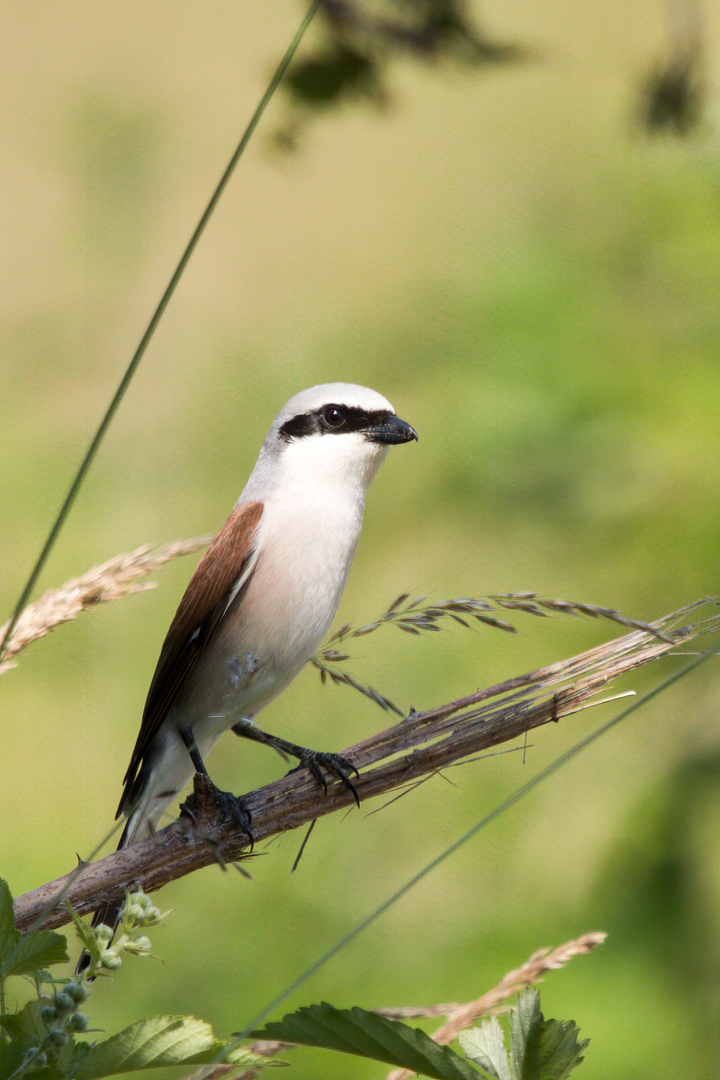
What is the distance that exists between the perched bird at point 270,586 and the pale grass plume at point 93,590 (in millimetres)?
450

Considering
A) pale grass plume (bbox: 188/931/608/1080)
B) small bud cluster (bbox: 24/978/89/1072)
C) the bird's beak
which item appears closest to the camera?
small bud cluster (bbox: 24/978/89/1072)

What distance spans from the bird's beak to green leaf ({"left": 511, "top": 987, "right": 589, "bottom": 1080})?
3.79ft

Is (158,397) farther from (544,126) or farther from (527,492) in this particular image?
(544,126)

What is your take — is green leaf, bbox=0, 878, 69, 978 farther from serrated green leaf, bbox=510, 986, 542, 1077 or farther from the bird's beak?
the bird's beak

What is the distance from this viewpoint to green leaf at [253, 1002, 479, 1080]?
25.7 inches

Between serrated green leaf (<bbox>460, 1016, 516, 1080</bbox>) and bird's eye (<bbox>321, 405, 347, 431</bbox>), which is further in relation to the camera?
bird's eye (<bbox>321, 405, 347, 431</bbox>)

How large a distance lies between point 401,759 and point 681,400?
2091mm

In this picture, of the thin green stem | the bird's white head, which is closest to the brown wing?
the bird's white head

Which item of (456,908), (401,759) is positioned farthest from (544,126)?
(401,759)

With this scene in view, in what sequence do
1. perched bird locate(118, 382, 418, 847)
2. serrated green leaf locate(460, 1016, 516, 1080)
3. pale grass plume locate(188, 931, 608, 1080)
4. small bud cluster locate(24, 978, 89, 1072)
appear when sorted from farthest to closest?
1. perched bird locate(118, 382, 418, 847)
2. pale grass plume locate(188, 931, 608, 1080)
3. serrated green leaf locate(460, 1016, 516, 1080)
4. small bud cluster locate(24, 978, 89, 1072)

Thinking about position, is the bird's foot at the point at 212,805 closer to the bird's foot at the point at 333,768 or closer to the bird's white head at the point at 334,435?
the bird's foot at the point at 333,768

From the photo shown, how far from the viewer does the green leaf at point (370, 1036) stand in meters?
0.65

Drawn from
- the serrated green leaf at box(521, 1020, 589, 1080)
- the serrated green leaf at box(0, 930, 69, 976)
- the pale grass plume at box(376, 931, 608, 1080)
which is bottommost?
the pale grass plume at box(376, 931, 608, 1080)

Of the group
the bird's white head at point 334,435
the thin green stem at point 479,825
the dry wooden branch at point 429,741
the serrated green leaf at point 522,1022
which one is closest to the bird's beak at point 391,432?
the bird's white head at point 334,435
